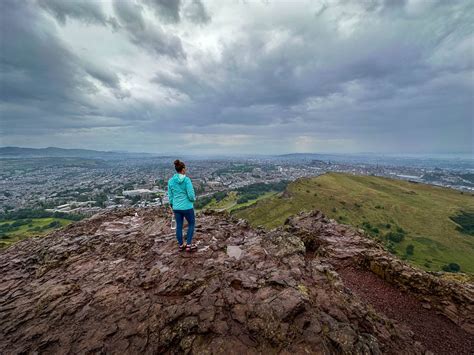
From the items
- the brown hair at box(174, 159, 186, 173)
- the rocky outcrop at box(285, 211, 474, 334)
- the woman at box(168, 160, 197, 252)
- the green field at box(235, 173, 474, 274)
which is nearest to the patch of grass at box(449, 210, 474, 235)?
the green field at box(235, 173, 474, 274)

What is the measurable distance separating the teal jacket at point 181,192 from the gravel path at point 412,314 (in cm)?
935

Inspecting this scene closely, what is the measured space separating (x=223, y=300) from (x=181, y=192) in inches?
201

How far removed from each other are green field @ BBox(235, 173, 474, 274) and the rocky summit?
65344 mm

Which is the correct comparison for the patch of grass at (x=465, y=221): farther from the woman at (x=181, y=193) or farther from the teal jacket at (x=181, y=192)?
the teal jacket at (x=181, y=192)

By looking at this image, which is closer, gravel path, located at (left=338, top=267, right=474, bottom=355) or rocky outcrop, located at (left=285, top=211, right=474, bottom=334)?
gravel path, located at (left=338, top=267, right=474, bottom=355)

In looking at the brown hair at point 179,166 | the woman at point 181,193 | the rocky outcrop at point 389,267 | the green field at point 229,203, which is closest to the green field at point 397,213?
the green field at point 229,203

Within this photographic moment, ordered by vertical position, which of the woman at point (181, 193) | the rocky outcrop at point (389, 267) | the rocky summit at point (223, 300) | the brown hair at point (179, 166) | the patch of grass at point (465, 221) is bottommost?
the patch of grass at point (465, 221)

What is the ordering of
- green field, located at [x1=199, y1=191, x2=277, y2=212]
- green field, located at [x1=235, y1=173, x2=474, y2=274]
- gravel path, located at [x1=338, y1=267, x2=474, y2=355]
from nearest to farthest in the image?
1. gravel path, located at [x1=338, y1=267, x2=474, y2=355]
2. green field, located at [x1=235, y1=173, x2=474, y2=274]
3. green field, located at [x1=199, y1=191, x2=277, y2=212]

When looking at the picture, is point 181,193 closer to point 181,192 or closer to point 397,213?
point 181,192

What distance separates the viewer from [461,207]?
109m

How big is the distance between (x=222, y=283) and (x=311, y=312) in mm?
3518

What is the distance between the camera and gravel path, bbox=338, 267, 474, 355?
799cm

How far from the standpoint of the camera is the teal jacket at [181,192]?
10133 mm

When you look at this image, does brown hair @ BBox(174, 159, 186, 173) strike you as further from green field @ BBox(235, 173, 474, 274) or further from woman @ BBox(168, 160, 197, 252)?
green field @ BBox(235, 173, 474, 274)
